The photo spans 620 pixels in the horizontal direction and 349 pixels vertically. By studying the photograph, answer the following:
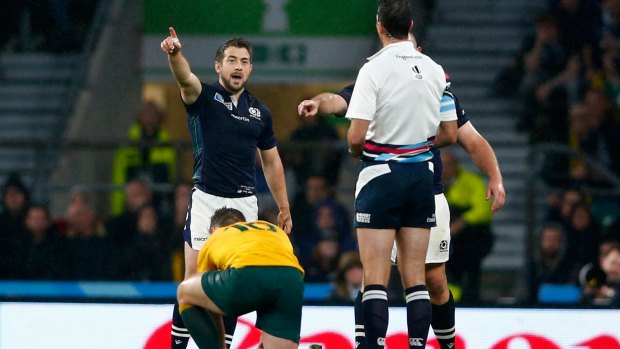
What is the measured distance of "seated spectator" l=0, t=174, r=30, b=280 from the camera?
481 inches

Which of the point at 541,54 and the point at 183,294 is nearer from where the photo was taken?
the point at 183,294

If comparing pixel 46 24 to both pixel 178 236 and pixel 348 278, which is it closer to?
pixel 178 236

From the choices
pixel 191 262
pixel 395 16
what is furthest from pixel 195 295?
pixel 395 16

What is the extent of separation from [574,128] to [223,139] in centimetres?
624

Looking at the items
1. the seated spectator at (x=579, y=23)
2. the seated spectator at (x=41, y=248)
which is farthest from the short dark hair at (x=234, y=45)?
the seated spectator at (x=579, y=23)

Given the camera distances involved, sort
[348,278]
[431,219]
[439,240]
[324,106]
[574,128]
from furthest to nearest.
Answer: [574,128] → [348,278] → [439,240] → [431,219] → [324,106]

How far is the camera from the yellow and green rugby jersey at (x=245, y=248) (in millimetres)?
7648

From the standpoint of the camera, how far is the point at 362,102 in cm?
720

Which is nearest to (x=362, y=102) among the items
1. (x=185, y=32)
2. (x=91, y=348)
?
(x=91, y=348)

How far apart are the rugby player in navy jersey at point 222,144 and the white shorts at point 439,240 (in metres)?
1.15

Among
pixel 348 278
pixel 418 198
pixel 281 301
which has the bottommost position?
pixel 348 278

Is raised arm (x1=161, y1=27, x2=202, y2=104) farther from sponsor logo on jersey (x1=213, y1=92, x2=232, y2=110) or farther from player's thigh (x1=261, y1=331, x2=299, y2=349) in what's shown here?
player's thigh (x1=261, y1=331, x2=299, y2=349)

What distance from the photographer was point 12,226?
40.3ft

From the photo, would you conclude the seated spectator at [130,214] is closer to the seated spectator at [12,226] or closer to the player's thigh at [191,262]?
the seated spectator at [12,226]
